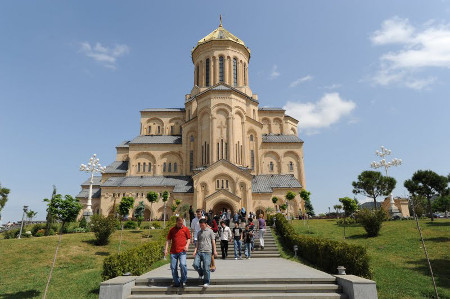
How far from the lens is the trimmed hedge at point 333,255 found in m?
8.49

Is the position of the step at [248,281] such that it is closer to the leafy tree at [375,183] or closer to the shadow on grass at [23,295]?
the shadow on grass at [23,295]

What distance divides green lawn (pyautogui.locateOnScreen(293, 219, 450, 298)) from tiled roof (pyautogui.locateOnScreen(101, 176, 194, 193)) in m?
17.5

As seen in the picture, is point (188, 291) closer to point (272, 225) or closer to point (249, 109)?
point (272, 225)

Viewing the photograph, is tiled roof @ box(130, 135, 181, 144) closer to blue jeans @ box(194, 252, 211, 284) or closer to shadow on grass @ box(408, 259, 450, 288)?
shadow on grass @ box(408, 259, 450, 288)

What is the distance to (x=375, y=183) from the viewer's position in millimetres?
38656

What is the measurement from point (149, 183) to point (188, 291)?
28.9m

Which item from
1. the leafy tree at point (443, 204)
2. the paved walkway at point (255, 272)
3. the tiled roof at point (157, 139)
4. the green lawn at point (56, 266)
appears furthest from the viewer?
the leafy tree at point (443, 204)

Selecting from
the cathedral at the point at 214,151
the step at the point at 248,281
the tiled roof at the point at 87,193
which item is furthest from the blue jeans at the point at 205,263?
the tiled roof at the point at 87,193

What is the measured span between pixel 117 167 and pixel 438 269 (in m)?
39.4

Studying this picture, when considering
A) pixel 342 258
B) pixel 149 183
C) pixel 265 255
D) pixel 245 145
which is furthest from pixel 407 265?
pixel 149 183

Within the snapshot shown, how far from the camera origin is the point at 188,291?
21.9ft

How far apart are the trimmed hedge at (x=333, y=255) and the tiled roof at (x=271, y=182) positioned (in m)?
18.7

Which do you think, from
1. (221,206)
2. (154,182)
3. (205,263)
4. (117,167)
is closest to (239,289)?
(205,263)

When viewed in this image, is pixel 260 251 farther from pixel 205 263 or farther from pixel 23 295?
pixel 23 295
